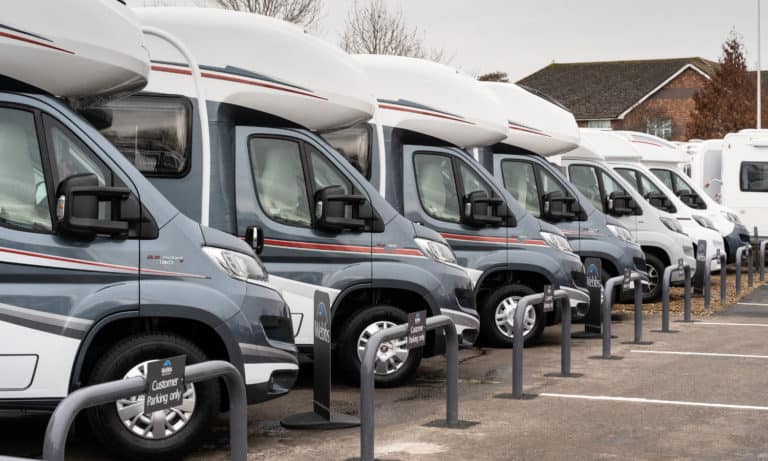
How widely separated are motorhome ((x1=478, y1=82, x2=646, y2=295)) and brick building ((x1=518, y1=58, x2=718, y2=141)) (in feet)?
175

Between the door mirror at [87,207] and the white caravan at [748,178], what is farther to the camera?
the white caravan at [748,178]

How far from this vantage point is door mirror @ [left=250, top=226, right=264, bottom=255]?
32.6ft

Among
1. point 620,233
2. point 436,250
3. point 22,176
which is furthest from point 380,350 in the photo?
point 620,233

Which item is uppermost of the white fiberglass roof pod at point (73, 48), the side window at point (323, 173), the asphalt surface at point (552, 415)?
the white fiberglass roof pod at point (73, 48)

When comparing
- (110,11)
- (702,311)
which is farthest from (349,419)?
(702,311)

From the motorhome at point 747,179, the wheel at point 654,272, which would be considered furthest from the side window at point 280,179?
the motorhome at point 747,179

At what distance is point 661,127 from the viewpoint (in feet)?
229

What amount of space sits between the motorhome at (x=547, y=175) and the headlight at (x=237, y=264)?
7048mm

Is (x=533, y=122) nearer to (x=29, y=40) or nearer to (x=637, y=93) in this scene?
(x=29, y=40)

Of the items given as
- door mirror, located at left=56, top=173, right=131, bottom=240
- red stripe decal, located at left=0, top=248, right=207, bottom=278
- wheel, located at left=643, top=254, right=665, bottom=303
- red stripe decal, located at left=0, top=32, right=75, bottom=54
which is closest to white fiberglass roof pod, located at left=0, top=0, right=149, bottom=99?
red stripe decal, located at left=0, top=32, right=75, bottom=54

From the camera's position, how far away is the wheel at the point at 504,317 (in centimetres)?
1361

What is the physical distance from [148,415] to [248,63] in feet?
11.2

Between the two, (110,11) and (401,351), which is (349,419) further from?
(110,11)

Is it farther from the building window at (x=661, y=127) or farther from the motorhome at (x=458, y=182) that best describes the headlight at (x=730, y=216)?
the building window at (x=661, y=127)
